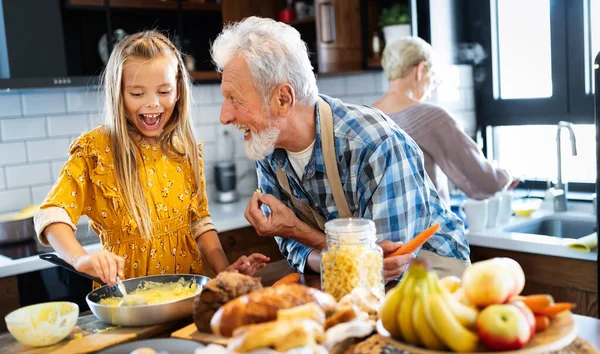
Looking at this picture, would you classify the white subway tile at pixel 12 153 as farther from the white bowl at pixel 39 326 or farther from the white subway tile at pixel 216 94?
the white bowl at pixel 39 326

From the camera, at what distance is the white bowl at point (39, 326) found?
124 centimetres

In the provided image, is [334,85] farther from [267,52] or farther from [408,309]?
[408,309]

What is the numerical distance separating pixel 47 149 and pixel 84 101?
1.00 ft

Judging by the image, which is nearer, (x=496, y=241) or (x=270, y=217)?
(x=270, y=217)

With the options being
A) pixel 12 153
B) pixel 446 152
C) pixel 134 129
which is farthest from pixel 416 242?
pixel 12 153

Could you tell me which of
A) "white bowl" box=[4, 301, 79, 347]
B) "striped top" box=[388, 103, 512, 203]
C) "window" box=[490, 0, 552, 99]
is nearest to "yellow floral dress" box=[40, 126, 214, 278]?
"white bowl" box=[4, 301, 79, 347]

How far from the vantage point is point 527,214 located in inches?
130

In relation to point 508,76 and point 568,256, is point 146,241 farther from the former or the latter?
point 508,76

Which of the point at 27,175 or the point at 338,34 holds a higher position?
the point at 338,34

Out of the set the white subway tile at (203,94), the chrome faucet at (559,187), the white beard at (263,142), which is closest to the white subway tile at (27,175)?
the white subway tile at (203,94)

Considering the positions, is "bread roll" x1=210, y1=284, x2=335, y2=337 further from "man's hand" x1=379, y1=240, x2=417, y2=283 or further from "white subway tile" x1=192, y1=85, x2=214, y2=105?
"white subway tile" x1=192, y1=85, x2=214, y2=105

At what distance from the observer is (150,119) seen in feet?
6.30

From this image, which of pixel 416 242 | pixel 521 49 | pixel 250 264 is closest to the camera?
pixel 416 242

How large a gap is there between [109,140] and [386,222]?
0.82 metres
